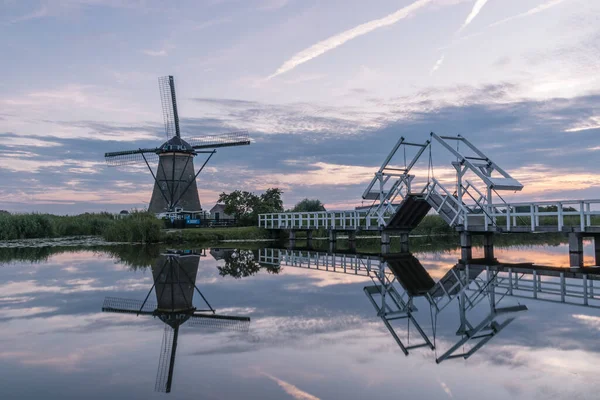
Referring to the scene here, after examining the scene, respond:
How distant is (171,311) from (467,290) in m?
7.47

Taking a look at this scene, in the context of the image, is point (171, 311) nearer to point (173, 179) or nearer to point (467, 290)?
point (467, 290)

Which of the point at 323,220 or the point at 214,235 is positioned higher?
the point at 323,220

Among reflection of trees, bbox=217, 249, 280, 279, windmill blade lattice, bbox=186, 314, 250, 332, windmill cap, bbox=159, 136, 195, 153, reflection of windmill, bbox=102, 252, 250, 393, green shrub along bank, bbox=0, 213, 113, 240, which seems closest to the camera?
reflection of windmill, bbox=102, 252, 250, 393

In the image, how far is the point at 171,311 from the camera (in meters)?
11.6

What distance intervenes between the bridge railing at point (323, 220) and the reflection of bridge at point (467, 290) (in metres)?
9.94

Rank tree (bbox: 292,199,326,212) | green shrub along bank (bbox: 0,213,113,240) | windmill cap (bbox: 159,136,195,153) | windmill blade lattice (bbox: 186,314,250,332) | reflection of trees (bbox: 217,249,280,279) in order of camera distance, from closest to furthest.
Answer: windmill blade lattice (bbox: 186,314,250,332) → reflection of trees (bbox: 217,249,280,279) → green shrub along bank (bbox: 0,213,113,240) → windmill cap (bbox: 159,136,195,153) → tree (bbox: 292,199,326,212)

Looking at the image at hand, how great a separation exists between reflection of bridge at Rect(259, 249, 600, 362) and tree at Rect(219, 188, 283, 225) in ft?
94.2

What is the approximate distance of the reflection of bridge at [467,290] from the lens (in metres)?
9.52

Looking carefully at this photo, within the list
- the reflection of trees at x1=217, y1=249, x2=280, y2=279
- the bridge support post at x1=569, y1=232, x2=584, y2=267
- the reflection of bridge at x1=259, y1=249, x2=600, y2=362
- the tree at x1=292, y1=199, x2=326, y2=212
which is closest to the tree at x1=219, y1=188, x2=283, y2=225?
the tree at x1=292, y1=199, x2=326, y2=212

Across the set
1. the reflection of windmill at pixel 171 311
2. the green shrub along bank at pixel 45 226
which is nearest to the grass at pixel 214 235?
the green shrub along bank at pixel 45 226

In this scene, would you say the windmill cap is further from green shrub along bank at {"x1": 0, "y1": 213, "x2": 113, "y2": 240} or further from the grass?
the grass

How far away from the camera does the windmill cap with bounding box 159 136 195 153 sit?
4788 centimetres

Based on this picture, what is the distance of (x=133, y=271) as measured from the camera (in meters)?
19.3

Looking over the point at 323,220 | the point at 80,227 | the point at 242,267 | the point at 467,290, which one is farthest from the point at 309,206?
the point at 467,290
